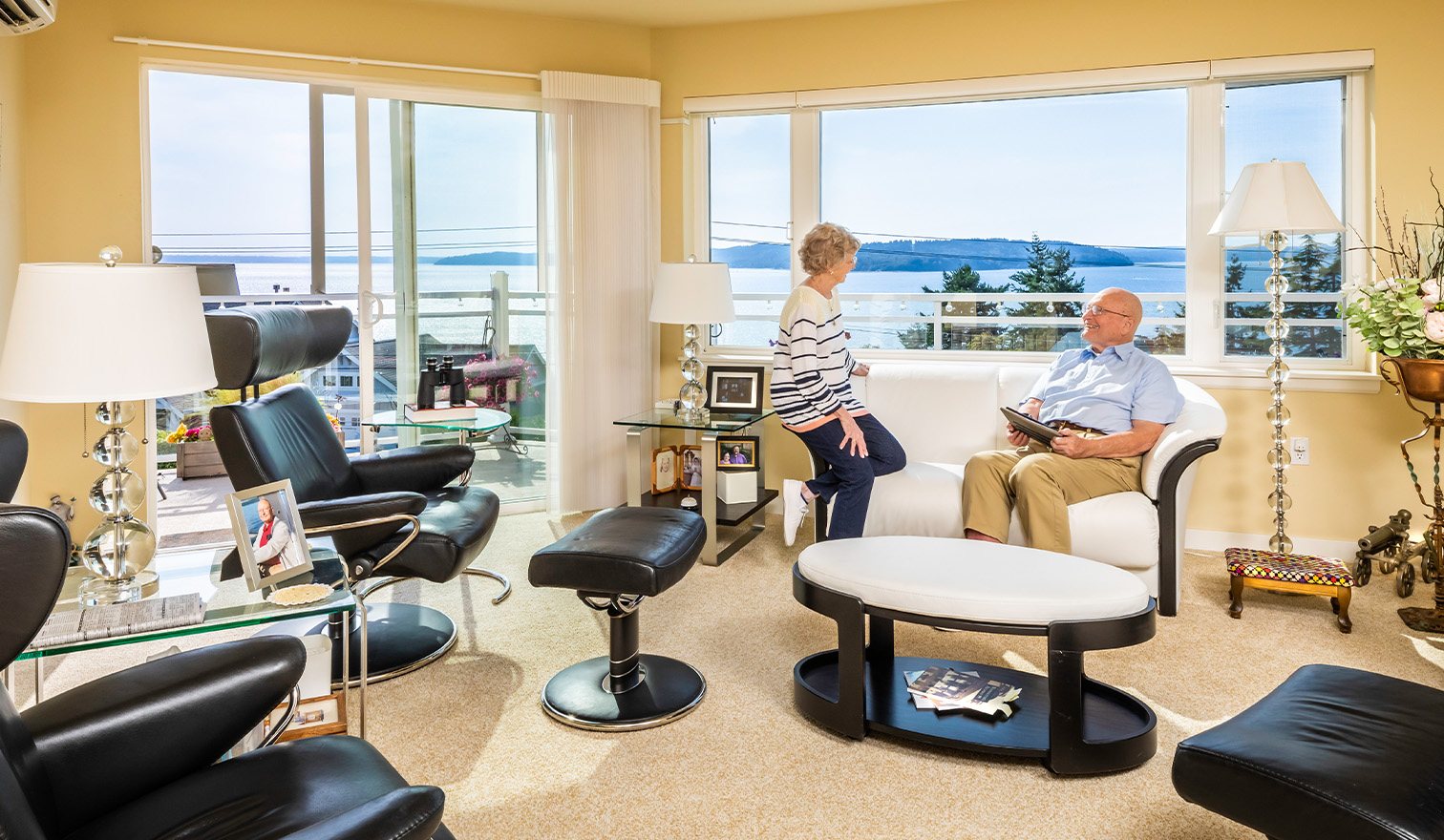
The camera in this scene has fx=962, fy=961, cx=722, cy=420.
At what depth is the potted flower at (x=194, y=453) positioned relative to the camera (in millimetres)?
5930

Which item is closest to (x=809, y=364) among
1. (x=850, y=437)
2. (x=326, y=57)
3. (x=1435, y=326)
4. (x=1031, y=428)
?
(x=850, y=437)

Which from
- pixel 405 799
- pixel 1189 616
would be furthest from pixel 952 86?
pixel 405 799

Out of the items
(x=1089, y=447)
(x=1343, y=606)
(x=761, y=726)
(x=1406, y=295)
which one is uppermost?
(x=1406, y=295)

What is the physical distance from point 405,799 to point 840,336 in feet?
8.76

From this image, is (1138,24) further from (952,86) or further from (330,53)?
(330,53)

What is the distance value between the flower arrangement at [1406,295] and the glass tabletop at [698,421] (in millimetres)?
2347

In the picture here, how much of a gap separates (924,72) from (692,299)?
5.16 feet

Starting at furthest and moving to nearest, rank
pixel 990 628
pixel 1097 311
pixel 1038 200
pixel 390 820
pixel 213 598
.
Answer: pixel 1038 200, pixel 1097 311, pixel 990 628, pixel 213 598, pixel 390 820

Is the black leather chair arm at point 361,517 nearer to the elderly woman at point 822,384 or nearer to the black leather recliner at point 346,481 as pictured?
the black leather recliner at point 346,481

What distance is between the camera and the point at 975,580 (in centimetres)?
238

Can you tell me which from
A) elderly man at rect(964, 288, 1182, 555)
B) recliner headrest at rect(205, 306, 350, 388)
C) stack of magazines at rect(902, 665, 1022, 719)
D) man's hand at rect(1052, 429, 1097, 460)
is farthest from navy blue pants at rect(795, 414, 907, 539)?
recliner headrest at rect(205, 306, 350, 388)

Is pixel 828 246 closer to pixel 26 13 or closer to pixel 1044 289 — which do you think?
pixel 1044 289

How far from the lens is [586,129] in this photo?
4.86 meters

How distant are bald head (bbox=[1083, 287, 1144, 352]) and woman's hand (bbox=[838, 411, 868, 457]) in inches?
41.7
